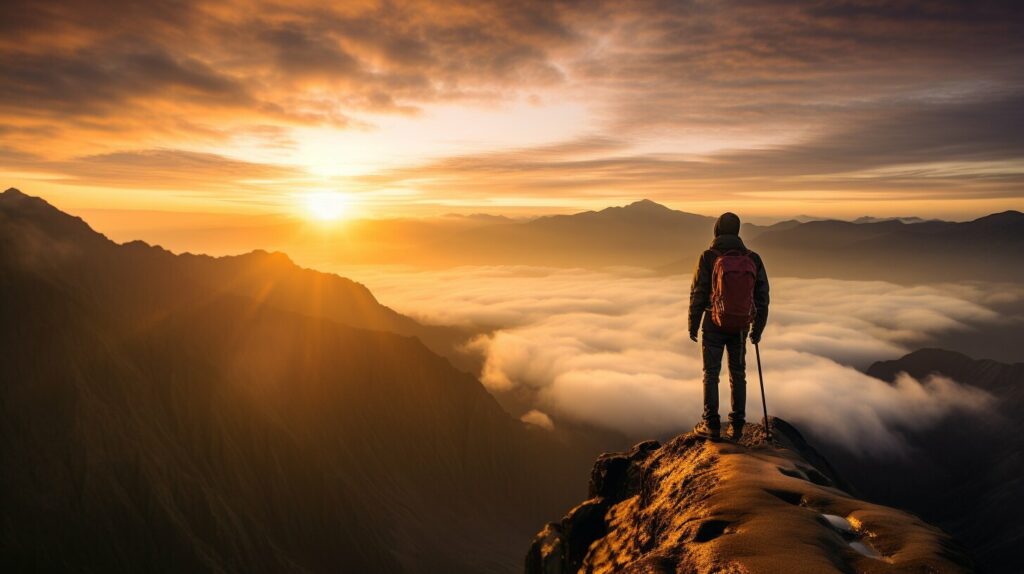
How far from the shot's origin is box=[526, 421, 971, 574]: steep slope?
787 centimetres

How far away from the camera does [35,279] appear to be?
74.2 m

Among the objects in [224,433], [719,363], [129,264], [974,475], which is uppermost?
[129,264]

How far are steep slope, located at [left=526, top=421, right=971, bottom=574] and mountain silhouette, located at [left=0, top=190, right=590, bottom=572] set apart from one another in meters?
70.4

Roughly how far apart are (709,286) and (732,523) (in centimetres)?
573

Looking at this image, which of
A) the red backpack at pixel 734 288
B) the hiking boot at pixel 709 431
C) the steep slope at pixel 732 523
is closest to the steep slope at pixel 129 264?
the steep slope at pixel 732 523

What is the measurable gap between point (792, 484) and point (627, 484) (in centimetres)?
551

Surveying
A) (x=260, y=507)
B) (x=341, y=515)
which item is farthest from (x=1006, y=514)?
(x=260, y=507)

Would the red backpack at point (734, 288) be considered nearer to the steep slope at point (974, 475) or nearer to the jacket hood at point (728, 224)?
the jacket hood at point (728, 224)

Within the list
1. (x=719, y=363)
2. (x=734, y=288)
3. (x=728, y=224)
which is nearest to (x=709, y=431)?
(x=719, y=363)

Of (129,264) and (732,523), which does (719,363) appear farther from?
(129,264)

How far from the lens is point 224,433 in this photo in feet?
305

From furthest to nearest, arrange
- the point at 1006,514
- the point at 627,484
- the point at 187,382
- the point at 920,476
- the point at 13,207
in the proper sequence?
the point at 920,476
the point at 1006,514
the point at 187,382
the point at 13,207
the point at 627,484

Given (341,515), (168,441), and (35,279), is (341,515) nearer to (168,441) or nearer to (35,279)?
(168,441)

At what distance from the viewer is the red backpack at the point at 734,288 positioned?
12.4m
